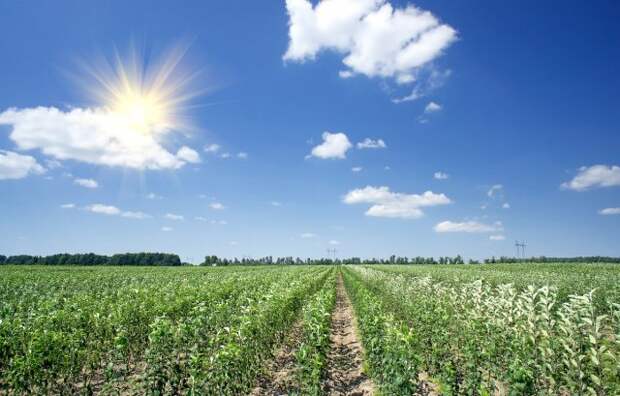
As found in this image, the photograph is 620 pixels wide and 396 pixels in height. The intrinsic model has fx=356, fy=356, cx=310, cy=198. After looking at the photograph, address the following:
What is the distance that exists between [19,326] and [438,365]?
1132 centimetres

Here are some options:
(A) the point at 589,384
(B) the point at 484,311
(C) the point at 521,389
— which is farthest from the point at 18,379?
(B) the point at 484,311

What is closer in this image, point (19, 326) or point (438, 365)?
point (19, 326)

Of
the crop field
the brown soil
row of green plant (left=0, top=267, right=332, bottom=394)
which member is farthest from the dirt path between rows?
row of green plant (left=0, top=267, right=332, bottom=394)

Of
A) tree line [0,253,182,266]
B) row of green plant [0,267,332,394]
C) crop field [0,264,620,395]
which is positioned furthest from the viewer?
tree line [0,253,182,266]

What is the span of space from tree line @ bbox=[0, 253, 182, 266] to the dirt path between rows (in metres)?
131

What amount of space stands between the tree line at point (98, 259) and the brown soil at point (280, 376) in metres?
132

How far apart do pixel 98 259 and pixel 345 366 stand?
5590 inches

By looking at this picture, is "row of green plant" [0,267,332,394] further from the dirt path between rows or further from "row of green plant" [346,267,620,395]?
"row of green plant" [346,267,620,395]

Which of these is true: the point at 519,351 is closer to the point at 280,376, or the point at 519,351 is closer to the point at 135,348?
the point at 280,376

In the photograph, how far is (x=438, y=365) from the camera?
10.4 m

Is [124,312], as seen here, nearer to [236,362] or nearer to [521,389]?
[236,362]

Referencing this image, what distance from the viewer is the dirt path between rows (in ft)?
32.1

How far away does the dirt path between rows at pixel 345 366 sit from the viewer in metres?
9.80

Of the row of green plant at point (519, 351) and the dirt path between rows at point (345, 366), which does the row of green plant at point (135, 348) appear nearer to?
the dirt path between rows at point (345, 366)
